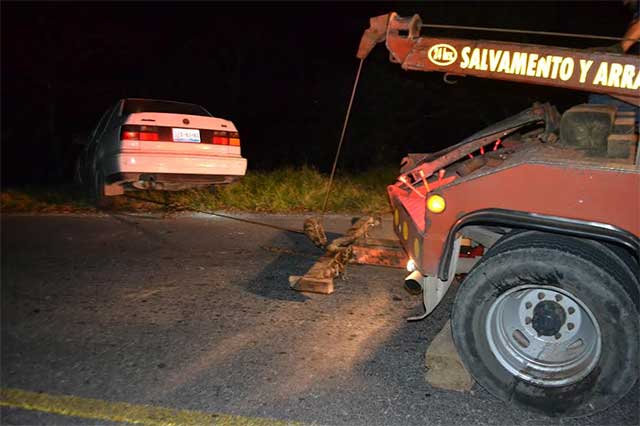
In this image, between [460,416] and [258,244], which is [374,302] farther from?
[258,244]

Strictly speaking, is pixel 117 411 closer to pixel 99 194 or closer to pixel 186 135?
pixel 186 135

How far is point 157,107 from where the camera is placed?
8.30 m

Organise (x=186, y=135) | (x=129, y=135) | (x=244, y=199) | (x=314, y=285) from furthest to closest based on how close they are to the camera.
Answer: (x=244, y=199) < (x=186, y=135) < (x=129, y=135) < (x=314, y=285)

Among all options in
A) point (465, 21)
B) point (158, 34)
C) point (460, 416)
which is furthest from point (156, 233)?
point (158, 34)

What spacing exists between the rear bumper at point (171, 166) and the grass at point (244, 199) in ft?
1.94

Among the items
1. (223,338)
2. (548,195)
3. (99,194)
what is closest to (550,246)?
(548,195)

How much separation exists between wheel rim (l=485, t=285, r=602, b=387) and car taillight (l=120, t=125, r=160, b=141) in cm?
591

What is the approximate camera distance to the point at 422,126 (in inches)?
627

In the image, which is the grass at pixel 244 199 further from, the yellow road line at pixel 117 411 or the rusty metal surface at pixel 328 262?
the yellow road line at pixel 117 411

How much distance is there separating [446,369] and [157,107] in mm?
6374

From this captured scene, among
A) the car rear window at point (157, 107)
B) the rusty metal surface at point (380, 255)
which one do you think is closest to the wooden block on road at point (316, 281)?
the rusty metal surface at point (380, 255)

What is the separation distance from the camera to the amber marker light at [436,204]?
3301 millimetres

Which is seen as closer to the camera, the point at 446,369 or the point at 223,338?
the point at 446,369

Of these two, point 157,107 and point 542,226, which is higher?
point 157,107
